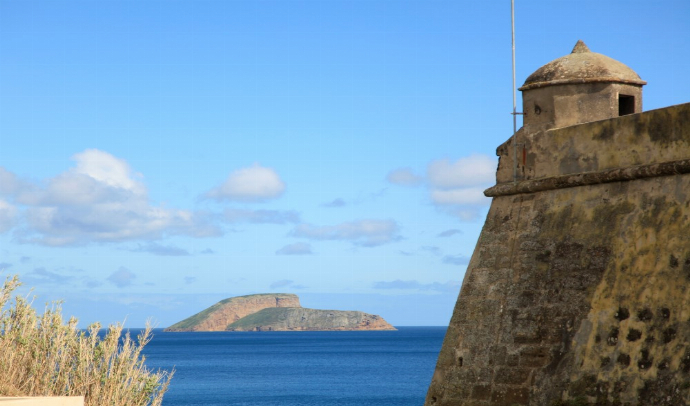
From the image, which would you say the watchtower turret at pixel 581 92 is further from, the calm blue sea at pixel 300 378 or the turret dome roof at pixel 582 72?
the calm blue sea at pixel 300 378

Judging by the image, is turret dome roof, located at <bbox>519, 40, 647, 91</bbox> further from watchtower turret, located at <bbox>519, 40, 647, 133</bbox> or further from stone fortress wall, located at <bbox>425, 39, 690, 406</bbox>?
stone fortress wall, located at <bbox>425, 39, 690, 406</bbox>

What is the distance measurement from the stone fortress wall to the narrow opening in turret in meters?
0.31

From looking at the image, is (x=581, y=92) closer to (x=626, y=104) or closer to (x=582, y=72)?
(x=582, y=72)

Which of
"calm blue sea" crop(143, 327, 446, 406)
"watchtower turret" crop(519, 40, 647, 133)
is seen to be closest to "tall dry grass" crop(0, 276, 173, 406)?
"watchtower turret" crop(519, 40, 647, 133)

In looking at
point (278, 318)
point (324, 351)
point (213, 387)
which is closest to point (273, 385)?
point (213, 387)

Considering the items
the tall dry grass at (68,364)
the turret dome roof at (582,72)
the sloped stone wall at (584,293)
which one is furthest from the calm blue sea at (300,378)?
the turret dome roof at (582,72)

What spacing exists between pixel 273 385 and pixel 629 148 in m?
50.4

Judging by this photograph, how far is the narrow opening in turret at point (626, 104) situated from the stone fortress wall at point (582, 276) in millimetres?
311

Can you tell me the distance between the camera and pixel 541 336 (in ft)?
27.9

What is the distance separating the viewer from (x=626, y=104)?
959cm

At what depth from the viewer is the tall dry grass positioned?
1091 cm

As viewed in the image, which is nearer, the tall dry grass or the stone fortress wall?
the stone fortress wall

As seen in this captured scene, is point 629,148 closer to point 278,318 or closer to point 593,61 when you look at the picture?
point 593,61

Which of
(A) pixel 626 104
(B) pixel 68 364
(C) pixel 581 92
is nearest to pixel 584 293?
(C) pixel 581 92
